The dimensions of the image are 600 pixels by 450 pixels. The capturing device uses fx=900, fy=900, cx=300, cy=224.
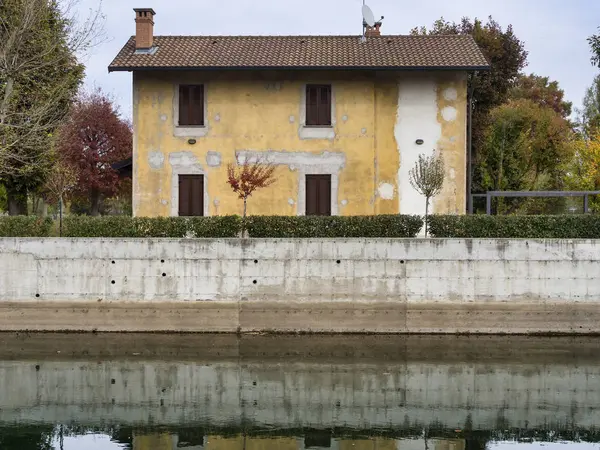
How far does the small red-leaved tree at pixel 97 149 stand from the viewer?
52.7 metres

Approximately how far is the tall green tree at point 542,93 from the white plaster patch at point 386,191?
3645 centimetres

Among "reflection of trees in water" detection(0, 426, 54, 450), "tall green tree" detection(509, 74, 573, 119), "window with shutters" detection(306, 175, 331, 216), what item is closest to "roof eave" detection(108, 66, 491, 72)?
"window with shutters" detection(306, 175, 331, 216)

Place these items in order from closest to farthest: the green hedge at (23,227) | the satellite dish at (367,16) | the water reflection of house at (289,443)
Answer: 1. the water reflection of house at (289,443)
2. the green hedge at (23,227)
3. the satellite dish at (367,16)

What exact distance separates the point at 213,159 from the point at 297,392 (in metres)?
13.2

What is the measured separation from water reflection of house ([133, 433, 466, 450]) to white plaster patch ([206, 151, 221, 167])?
1581 cm

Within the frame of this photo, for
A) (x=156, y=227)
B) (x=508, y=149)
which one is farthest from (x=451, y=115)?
(x=508, y=149)

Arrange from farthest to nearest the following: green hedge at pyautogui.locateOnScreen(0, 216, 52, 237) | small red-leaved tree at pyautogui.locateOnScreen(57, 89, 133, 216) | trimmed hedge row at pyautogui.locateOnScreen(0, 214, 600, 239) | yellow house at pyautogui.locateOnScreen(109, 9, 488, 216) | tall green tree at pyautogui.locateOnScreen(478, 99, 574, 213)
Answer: small red-leaved tree at pyautogui.locateOnScreen(57, 89, 133, 216) → tall green tree at pyautogui.locateOnScreen(478, 99, 574, 213) → yellow house at pyautogui.locateOnScreen(109, 9, 488, 216) → green hedge at pyautogui.locateOnScreen(0, 216, 52, 237) → trimmed hedge row at pyautogui.locateOnScreen(0, 214, 600, 239)

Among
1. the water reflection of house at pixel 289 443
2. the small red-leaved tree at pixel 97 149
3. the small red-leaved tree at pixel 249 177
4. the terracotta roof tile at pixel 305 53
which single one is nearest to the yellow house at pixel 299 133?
the terracotta roof tile at pixel 305 53

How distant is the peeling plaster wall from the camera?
106ft

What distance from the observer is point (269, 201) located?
3244 centimetres

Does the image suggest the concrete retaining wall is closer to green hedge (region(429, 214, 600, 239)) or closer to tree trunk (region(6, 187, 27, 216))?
green hedge (region(429, 214, 600, 239))

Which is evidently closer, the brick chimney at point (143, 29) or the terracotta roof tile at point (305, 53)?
the terracotta roof tile at point (305, 53)

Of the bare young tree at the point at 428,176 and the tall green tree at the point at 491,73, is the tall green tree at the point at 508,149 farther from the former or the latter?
the bare young tree at the point at 428,176

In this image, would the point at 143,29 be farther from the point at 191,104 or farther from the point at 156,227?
the point at 156,227
